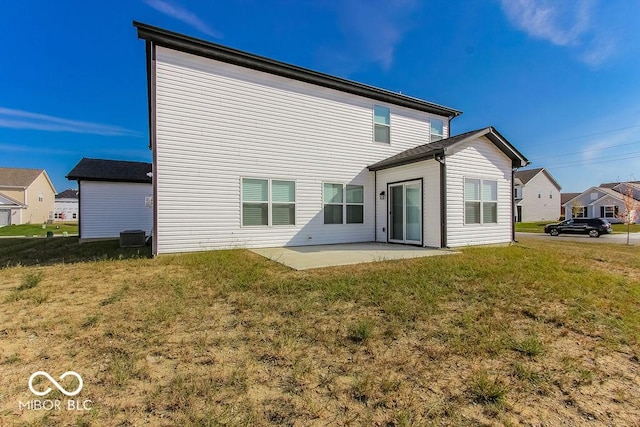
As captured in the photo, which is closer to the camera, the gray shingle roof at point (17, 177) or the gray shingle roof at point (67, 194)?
the gray shingle roof at point (17, 177)

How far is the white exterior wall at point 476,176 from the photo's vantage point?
30.2ft

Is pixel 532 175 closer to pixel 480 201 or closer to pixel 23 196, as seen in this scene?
pixel 480 201

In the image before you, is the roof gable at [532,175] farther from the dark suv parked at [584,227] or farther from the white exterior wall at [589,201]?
the dark suv parked at [584,227]

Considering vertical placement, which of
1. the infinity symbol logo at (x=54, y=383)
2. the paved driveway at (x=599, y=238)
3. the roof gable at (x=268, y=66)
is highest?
the roof gable at (x=268, y=66)

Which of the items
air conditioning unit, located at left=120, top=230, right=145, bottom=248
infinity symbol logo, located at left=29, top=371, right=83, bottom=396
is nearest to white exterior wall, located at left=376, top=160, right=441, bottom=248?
infinity symbol logo, located at left=29, top=371, right=83, bottom=396

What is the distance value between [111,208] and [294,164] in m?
10.6

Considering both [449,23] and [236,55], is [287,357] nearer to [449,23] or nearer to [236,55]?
[236,55]

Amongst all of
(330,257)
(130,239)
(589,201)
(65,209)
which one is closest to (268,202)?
(330,257)

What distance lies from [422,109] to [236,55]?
25.4 ft

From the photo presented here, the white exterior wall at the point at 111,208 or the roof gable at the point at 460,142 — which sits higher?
the roof gable at the point at 460,142

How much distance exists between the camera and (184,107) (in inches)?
332

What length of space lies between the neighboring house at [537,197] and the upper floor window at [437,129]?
117 ft

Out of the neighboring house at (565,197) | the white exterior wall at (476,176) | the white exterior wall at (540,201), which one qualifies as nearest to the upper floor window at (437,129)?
the white exterior wall at (476,176)

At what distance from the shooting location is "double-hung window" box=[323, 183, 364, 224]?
10.6 meters
